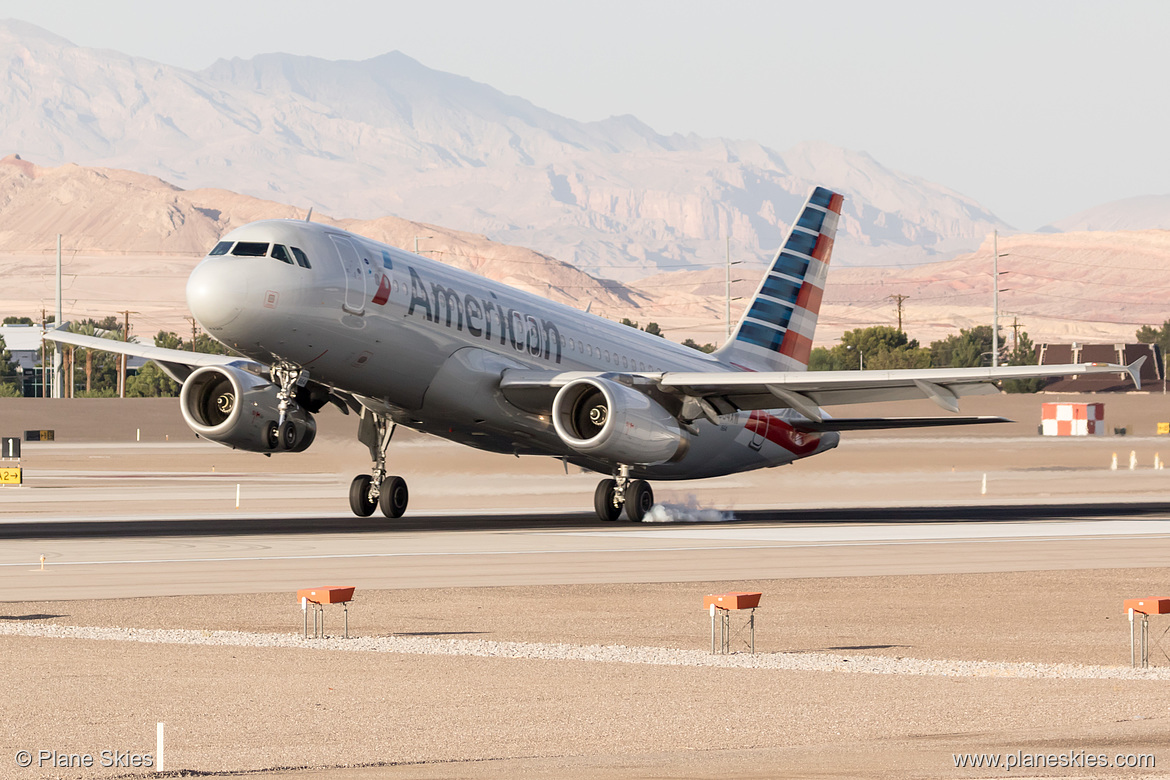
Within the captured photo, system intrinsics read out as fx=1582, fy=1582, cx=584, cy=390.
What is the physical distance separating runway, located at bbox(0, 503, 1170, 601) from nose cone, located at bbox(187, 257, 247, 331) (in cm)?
476

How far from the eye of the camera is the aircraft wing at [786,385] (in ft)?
123

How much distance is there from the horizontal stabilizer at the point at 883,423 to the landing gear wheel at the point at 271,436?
15658mm

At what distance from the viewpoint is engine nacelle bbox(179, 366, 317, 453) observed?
1442 inches

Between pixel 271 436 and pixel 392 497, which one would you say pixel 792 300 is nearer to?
pixel 392 497

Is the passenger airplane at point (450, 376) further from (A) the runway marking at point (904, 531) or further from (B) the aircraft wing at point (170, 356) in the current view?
(A) the runway marking at point (904, 531)

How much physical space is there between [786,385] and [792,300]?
36.8ft

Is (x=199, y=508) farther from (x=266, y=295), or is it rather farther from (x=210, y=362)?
(x=266, y=295)

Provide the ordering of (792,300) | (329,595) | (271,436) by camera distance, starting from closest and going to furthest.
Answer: (329,595) < (271,436) < (792,300)

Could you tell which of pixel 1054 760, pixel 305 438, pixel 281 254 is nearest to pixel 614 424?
pixel 305 438

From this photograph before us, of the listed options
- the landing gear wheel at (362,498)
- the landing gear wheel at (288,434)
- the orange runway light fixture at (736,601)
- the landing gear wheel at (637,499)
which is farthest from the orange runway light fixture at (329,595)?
the landing gear wheel at (637,499)

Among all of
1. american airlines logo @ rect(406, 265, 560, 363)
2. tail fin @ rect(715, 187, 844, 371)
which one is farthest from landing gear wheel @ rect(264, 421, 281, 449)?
tail fin @ rect(715, 187, 844, 371)

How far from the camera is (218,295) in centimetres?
3303

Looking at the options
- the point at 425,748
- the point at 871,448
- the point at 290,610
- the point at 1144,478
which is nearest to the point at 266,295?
the point at 290,610

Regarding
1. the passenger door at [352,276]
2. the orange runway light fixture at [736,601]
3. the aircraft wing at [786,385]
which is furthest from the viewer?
the aircraft wing at [786,385]
